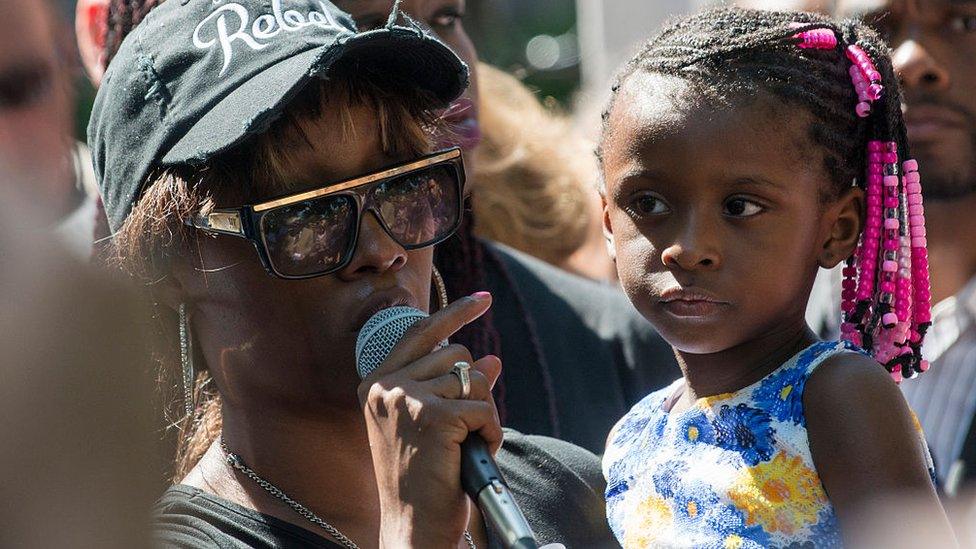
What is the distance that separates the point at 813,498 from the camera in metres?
2.35

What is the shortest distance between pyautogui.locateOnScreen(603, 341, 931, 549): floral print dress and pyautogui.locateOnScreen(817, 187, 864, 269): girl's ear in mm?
213

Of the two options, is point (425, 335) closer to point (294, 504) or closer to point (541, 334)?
point (294, 504)

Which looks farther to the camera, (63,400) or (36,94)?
(36,94)

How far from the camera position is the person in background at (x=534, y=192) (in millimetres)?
6012

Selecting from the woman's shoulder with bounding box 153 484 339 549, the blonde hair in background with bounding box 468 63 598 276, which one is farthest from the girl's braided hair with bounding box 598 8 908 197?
the blonde hair in background with bounding box 468 63 598 276

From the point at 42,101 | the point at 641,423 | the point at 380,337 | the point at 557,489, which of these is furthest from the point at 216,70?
the point at 42,101

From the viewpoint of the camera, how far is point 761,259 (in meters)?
2.50

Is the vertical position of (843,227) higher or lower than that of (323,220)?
lower

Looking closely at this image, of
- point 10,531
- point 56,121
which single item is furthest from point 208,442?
point 56,121

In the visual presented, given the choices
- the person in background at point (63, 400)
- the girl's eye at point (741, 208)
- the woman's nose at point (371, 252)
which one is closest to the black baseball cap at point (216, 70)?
the woman's nose at point (371, 252)

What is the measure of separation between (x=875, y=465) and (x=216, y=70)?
4.39 ft

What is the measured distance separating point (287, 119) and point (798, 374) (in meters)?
1.06

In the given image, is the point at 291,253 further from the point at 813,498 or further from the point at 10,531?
the point at 10,531

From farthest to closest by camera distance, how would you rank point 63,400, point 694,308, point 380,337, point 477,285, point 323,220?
point 477,285 < point 694,308 < point 323,220 < point 380,337 < point 63,400
